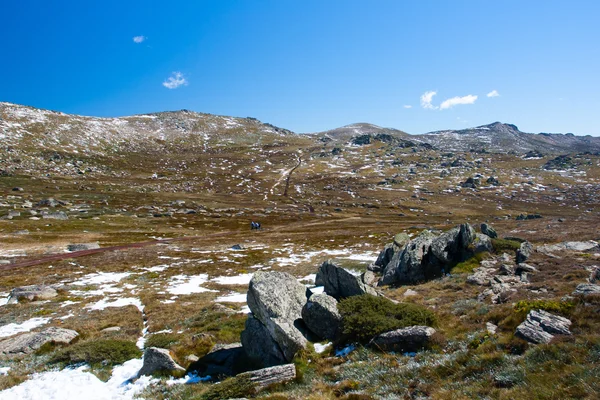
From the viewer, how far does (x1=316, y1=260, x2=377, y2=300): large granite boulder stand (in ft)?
68.8

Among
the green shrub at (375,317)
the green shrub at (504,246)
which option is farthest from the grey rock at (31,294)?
the green shrub at (504,246)

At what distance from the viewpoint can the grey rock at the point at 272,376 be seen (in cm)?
1284

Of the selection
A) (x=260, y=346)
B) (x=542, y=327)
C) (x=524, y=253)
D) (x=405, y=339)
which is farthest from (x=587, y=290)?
(x=260, y=346)

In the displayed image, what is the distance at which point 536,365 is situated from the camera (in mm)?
9688

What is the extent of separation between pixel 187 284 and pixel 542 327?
36.4 metres

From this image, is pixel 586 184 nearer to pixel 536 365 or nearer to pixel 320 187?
pixel 320 187

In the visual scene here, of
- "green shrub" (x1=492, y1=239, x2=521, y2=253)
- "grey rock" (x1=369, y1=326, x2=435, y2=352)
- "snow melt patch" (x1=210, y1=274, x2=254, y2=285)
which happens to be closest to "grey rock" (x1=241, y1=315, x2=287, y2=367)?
"grey rock" (x1=369, y1=326, x2=435, y2=352)

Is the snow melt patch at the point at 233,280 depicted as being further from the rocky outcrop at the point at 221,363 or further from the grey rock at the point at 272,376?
the grey rock at the point at 272,376

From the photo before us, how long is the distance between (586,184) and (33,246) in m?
273

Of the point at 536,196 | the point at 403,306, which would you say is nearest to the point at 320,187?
the point at 536,196

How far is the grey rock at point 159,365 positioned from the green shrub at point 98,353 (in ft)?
8.98

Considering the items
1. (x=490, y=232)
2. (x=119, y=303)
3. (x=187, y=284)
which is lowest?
(x=187, y=284)

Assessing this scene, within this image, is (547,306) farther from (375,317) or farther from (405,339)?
(375,317)

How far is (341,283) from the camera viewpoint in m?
22.0
